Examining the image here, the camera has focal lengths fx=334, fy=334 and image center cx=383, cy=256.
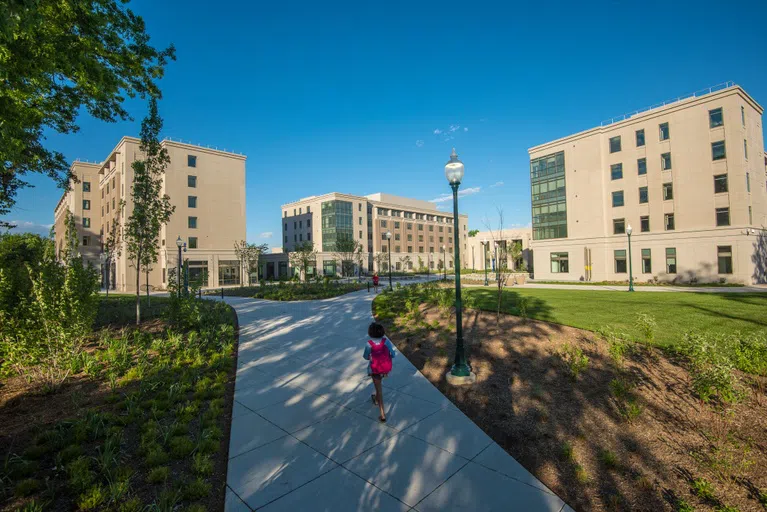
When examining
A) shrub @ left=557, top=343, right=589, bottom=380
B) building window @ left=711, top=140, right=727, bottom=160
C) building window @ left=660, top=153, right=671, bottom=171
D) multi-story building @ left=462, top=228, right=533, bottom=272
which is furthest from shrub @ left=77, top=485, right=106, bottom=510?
multi-story building @ left=462, top=228, right=533, bottom=272

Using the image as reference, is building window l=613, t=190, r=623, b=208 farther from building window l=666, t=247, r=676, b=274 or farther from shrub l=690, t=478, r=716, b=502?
shrub l=690, t=478, r=716, b=502

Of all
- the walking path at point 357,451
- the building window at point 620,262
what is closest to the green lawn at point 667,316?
the walking path at point 357,451

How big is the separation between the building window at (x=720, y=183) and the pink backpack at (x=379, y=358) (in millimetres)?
38594

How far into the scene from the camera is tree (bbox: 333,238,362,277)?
182ft

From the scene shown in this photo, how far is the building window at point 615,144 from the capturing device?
35.8 m

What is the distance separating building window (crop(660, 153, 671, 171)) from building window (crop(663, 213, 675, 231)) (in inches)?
178

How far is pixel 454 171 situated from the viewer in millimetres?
7797

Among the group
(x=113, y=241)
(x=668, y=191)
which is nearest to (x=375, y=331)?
(x=113, y=241)

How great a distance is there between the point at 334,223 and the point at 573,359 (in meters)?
61.5

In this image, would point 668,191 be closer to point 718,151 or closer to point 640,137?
point 718,151

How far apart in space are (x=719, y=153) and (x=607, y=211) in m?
9.75

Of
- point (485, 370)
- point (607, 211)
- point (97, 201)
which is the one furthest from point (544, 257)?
point (97, 201)

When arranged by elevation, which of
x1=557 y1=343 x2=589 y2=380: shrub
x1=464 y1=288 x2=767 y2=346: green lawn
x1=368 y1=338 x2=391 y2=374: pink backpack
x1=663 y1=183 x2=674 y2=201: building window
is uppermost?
x1=663 y1=183 x2=674 y2=201: building window

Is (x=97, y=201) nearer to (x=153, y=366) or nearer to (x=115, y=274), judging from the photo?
(x=115, y=274)
